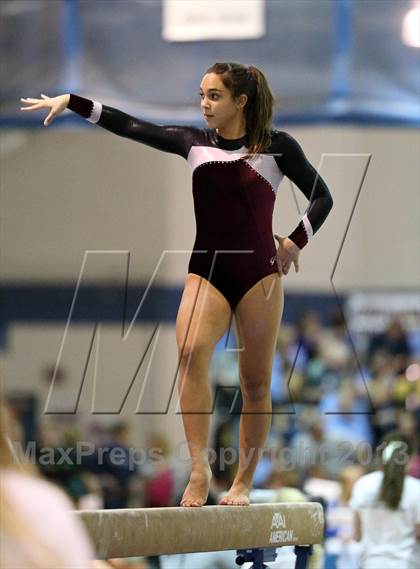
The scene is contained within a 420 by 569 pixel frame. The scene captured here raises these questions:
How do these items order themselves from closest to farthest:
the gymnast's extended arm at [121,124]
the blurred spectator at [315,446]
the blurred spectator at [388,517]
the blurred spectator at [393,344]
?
the gymnast's extended arm at [121,124] → the blurred spectator at [388,517] → the blurred spectator at [315,446] → the blurred spectator at [393,344]

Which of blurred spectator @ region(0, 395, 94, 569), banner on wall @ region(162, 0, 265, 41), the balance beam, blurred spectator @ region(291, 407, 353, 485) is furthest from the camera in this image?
blurred spectator @ region(291, 407, 353, 485)

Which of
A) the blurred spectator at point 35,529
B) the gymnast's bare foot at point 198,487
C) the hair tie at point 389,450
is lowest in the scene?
the hair tie at point 389,450

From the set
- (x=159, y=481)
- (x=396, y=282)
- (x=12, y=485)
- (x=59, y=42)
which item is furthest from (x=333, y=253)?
(x=12, y=485)

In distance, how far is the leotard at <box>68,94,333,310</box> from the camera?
3.89 meters

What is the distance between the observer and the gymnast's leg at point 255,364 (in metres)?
3.96

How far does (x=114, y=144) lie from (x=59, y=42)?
3.42 ft

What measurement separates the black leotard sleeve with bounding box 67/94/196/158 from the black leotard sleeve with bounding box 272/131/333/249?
1.03 ft

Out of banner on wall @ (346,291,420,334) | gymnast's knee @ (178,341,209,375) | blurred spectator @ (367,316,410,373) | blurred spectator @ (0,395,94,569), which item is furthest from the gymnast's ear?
blurred spectator @ (367,316,410,373)

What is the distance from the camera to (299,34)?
556cm

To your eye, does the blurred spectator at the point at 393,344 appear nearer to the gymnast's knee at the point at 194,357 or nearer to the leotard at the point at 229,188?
the leotard at the point at 229,188

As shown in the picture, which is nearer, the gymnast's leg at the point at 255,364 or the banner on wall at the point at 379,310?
the gymnast's leg at the point at 255,364

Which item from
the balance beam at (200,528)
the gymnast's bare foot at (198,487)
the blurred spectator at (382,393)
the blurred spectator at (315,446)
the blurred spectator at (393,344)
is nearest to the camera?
the balance beam at (200,528)

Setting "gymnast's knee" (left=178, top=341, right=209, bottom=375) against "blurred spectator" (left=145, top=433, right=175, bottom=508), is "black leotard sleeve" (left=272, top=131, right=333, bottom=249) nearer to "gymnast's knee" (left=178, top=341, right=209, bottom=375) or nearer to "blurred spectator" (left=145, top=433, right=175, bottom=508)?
"gymnast's knee" (left=178, top=341, right=209, bottom=375)

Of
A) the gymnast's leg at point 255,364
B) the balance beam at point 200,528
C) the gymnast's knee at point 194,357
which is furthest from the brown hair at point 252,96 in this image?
the balance beam at point 200,528
